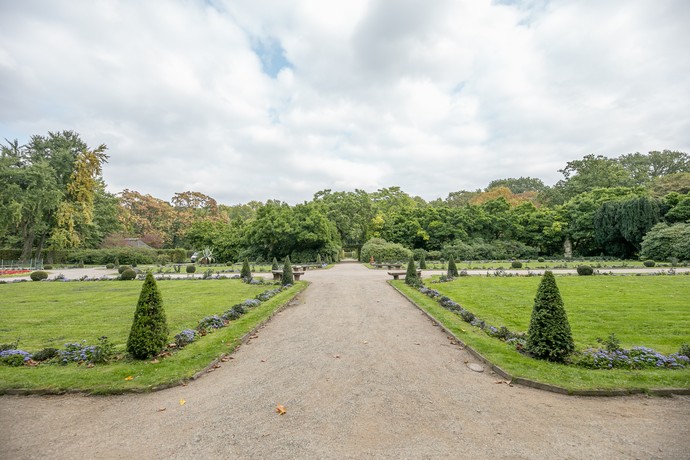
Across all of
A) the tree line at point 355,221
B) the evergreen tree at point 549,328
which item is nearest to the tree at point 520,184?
the tree line at point 355,221

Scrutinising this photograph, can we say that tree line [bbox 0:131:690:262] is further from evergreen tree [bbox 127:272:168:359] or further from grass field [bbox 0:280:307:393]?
evergreen tree [bbox 127:272:168:359]

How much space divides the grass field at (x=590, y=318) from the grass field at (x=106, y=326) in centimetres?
519

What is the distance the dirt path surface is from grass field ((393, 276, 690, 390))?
20.2 inches

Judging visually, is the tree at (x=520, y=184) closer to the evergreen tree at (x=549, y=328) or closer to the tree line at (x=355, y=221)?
the tree line at (x=355, y=221)

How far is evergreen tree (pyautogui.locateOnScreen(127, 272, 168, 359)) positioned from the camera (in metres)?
5.98

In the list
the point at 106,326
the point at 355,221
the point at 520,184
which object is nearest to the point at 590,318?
the point at 106,326

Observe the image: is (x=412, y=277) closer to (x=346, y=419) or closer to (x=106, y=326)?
(x=106, y=326)

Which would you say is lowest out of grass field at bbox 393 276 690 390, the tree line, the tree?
grass field at bbox 393 276 690 390

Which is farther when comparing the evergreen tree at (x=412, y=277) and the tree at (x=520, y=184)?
the tree at (x=520, y=184)

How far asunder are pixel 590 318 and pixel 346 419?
8.01m

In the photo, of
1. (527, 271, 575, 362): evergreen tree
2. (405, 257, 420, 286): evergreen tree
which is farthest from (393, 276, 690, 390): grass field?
(405, 257, 420, 286): evergreen tree

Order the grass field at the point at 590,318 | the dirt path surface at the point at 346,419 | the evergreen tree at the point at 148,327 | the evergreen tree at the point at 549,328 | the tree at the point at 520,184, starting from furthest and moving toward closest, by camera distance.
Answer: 1. the tree at the point at 520,184
2. the evergreen tree at the point at 148,327
3. the evergreen tree at the point at 549,328
4. the grass field at the point at 590,318
5. the dirt path surface at the point at 346,419

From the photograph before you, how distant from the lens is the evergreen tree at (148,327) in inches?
235

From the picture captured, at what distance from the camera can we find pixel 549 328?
19.0ft
